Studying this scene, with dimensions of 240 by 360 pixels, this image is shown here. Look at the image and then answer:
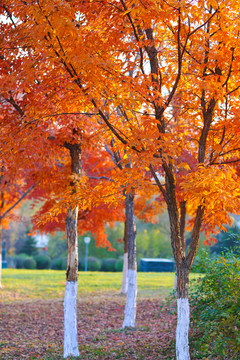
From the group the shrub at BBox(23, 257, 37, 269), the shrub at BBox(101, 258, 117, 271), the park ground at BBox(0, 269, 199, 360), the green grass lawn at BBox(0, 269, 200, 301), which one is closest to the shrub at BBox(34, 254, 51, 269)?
the shrub at BBox(23, 257, 37, 269)

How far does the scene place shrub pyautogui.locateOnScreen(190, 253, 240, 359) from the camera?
5.17m

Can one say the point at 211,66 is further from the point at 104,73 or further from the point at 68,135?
the point at 68,135

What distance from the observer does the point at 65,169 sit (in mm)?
8398

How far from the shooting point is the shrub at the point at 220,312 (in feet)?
17.0

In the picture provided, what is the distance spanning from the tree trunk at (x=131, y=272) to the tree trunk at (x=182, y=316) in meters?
3.50

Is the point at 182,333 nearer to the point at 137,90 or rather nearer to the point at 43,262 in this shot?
the point at 137,90

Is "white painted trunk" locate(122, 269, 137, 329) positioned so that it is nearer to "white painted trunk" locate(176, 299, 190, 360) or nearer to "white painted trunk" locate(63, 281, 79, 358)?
"white painted trunk" locate(63, 281, 79, 358)

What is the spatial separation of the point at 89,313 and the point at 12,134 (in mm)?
6832

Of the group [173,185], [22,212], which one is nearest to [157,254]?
[22,212]

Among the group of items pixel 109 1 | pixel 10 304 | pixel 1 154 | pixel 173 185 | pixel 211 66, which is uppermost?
pixel 109 1

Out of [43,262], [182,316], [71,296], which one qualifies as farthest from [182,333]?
[43,262]

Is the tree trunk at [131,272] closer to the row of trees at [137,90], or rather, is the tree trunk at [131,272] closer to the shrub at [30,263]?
the row of trees at [137,90]

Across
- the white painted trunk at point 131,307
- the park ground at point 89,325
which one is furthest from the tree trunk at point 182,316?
the white painted trunk at point 131,307

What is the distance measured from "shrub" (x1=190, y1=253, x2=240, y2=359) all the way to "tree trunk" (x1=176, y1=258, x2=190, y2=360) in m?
0.27
